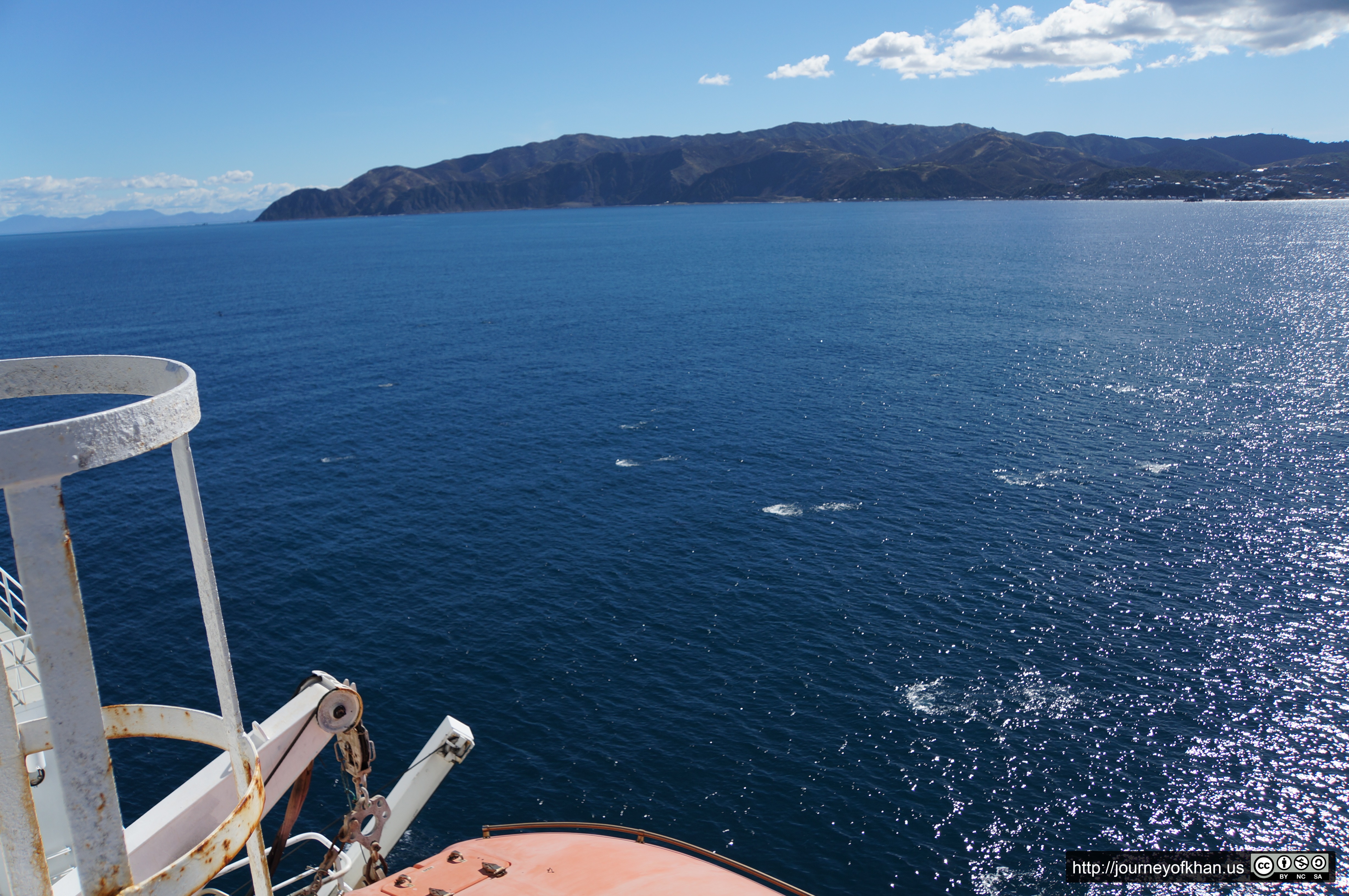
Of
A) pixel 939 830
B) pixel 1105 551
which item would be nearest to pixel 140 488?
pixel 939 830

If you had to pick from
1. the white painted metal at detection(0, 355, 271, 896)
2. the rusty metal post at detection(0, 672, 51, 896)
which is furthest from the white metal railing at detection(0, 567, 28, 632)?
the white painted metal at detection(0, 355, 271, 896)

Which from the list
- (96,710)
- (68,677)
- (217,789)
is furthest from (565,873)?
(68,677)

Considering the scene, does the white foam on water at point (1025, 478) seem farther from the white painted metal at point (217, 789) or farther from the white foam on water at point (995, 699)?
the white painted metal at point (217, 789)

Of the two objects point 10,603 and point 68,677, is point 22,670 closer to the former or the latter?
point 10,603

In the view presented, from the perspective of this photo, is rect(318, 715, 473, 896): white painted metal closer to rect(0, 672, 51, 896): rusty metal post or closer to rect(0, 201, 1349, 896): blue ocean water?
rect(0, 201, 1349, 896): blue ocean water

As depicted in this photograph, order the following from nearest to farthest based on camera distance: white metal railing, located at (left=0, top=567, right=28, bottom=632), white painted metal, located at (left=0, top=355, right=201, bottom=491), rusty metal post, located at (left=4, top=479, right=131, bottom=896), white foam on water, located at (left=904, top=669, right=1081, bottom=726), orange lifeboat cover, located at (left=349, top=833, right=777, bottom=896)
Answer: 1. white painted metal, located at (left=0, top=355, right=201, bottom=491)
2. rusty metal post, located at (left=4, top=479, right=131, bottom=896)
3. white metal railing, located at (left=0, top=567, right=28, bottom=632)
4. orange lifeboat cover, located at (left=349, top=833, right=777, bottom=896)
5. white foam on water, located at (left=904, top=669, right=1081, bottom=726)

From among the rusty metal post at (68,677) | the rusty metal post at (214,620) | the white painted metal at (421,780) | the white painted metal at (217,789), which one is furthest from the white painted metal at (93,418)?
the white painted metal at (421,780)
